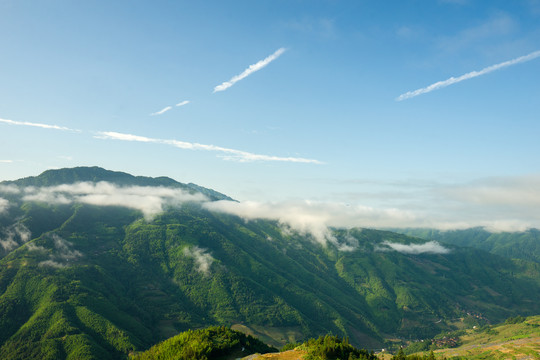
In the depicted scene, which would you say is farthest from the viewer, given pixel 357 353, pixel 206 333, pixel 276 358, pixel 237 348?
pixel 206 333

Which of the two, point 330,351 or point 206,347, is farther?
point 206,347

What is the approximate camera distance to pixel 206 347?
4877 inches

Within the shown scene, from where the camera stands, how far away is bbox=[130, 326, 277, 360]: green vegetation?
121 meters

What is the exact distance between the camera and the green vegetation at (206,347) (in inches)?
4776

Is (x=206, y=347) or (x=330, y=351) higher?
(x=330, y=351)

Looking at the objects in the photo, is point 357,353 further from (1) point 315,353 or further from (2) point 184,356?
(2) point 184,356

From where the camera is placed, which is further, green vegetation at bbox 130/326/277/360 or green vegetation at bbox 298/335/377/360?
green vegetation at bbox 130/326/277/360

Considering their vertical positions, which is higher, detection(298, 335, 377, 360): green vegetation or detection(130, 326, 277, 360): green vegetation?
detection(298, 335, 377, 360): green vegetation

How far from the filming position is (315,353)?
108m

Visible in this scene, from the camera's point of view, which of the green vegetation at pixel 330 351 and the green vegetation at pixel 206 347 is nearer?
the green vegetation at pixel 330 351

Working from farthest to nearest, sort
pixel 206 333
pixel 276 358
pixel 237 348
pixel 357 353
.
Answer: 1. pixel 206 333
2. pixel 237 348
3. pixel 357 353
4. pixel 276 358

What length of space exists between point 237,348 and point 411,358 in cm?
6568

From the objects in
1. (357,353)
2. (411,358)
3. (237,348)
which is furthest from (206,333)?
(411,358)

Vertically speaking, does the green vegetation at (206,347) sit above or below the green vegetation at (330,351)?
below
